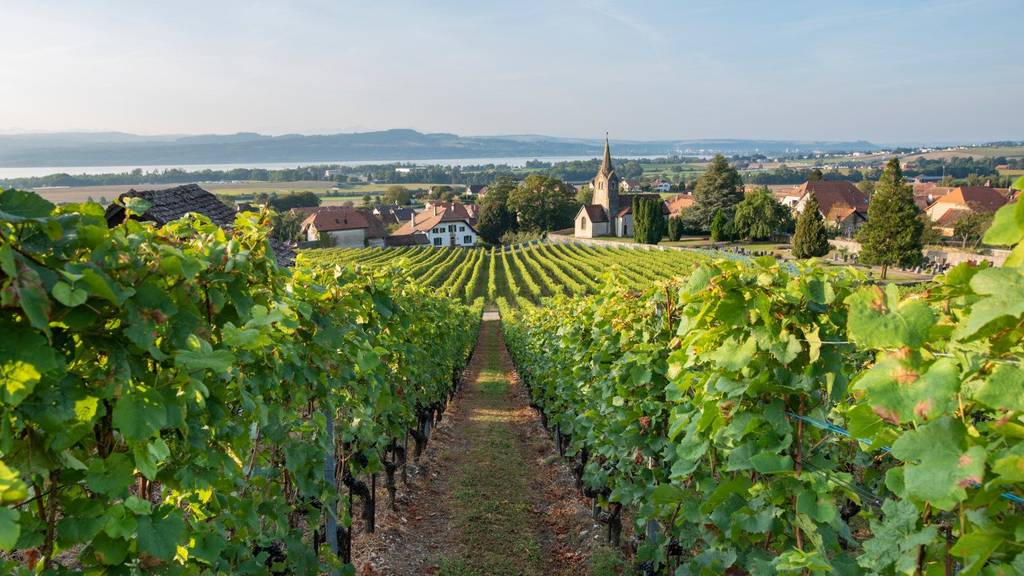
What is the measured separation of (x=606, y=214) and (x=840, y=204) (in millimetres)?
26035

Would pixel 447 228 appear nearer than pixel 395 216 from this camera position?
Yes

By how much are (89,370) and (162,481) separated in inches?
22.0

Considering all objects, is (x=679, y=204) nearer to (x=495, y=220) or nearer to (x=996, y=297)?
(x=495, y=220)

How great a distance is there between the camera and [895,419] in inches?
58.7

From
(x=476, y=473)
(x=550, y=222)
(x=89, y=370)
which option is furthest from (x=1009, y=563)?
(x=550, y=222)

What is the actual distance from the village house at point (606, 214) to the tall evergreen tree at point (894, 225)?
36365 millimetres

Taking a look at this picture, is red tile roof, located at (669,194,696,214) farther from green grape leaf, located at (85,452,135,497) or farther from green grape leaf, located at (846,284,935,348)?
green grape leaf, located at (85,452,135,497)

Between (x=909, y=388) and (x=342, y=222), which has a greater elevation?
(x=909, y=388)

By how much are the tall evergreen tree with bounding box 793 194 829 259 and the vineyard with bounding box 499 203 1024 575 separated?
4266cm

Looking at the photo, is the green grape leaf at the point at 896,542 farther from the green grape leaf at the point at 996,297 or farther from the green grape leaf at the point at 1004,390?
the green grape leaf at the point at 996,297

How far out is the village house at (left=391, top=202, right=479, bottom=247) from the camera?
80.8m

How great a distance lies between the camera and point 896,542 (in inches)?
69.2

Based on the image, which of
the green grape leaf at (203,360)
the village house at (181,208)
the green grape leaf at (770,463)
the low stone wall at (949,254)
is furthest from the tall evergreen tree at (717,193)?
the green grape leaf at (203,360)

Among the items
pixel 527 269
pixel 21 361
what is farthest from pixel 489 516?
pixel 527 269
